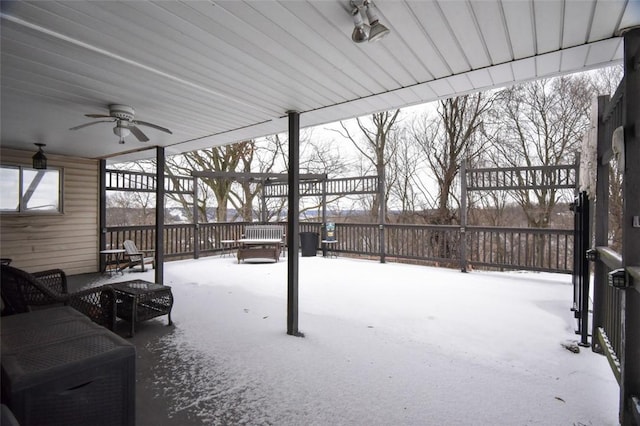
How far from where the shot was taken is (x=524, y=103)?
1020cm

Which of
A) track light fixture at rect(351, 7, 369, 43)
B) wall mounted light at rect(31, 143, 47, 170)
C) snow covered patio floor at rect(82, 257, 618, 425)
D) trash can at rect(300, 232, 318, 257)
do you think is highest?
track light fixture at rect(351, 7, 369, 43)

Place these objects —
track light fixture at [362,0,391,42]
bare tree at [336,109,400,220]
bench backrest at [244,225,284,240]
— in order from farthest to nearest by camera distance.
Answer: bare tree at [336,109,400,220] < bench backrest at [244,225,284,240] < track light fixture at [362,0,391,42]

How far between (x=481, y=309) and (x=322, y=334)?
220 cm

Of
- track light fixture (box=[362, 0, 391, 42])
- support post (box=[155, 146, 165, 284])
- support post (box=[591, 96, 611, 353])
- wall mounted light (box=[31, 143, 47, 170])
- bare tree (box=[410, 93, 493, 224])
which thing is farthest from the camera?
bare tree (box=[410, 93, 493, 224])

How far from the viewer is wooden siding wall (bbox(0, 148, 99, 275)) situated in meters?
5.97

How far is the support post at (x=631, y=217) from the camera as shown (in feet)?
6.29

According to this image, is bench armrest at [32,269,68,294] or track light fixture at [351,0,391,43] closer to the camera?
track light fixture at [351,0,391,43]

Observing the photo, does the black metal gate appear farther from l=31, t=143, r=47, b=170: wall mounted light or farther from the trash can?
l=31, t=143, r=47, b=170: wall mounted light

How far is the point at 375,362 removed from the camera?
2803 millimetres

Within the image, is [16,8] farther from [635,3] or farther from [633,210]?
[633,210]

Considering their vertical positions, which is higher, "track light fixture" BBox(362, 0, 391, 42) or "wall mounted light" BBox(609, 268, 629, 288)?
"track light fixture" BBox(362, 0, 391, 42)

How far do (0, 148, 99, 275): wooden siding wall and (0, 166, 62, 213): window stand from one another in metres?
0.11

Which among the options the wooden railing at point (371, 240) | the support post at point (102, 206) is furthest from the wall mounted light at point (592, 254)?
the support post at point (102, 206)

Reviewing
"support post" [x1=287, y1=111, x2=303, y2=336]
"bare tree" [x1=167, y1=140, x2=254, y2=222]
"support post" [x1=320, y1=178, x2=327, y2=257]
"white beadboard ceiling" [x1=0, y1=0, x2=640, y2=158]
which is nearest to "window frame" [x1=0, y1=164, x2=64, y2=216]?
"white beadboard ceiling" [x1=0, y1=0, x2=640, y2=158]
